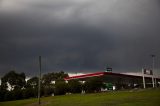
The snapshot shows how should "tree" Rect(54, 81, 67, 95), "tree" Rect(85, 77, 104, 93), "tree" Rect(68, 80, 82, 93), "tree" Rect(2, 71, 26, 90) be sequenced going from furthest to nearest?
1. "tree" Rect(2, 71, 26, 90)
2. "tree" Rect(54, 81, 67, 95)
3. "tree" Rect(68, 80, 82, 93)
4. "tree" Rect(85, 77, 104, 93)

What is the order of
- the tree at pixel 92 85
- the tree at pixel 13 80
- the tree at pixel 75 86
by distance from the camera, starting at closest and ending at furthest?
the tree at pixel 92 85, the tree at pixel 75 86, the tree at pixel 13 80

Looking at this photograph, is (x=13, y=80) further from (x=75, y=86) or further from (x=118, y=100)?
(x=118, y=100)

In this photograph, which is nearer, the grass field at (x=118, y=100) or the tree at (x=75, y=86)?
the grass field at (x=118, y=100)

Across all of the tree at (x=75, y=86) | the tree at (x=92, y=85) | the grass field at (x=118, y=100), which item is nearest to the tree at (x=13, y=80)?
the tree at (x=75, y=86)

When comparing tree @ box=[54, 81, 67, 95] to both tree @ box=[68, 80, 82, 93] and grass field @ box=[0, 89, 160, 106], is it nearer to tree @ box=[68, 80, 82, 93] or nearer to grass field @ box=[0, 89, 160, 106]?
tree @ box=[68, 80, 82, 93]

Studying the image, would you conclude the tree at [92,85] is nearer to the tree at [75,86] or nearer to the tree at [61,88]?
the tree at [75,86]

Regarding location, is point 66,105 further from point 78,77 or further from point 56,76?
point 56,76

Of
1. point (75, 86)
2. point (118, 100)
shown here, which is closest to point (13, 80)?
point (75, 86)

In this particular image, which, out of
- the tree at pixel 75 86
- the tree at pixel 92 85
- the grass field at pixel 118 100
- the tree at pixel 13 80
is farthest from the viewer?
the tree at pixel 13 80

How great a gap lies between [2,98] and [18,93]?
526 cm

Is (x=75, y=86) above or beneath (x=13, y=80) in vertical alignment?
beneath

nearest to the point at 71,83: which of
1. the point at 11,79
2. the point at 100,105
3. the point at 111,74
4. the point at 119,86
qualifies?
the point at 111,74

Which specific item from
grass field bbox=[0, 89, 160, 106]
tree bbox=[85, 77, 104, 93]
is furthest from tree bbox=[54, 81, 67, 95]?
grass field bbox=[0, 89, 160, 106]

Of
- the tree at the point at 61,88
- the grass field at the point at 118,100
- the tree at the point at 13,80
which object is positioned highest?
the tree at the point at 13,80
